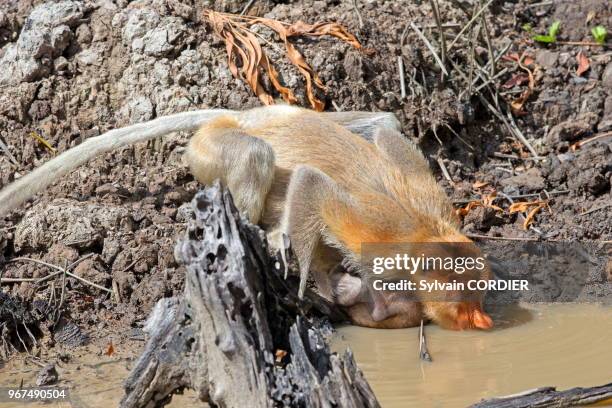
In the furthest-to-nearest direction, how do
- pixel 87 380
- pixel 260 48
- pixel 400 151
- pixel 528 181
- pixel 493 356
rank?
pixel 260 48, pixel 528 181, pixel 400 151, pixel 493 356, pixel 87 380

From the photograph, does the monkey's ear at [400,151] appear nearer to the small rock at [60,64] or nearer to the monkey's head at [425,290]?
the monkey's head at [425,290]

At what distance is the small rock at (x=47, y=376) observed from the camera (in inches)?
289

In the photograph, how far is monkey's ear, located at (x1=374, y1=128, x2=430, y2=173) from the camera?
872 cm

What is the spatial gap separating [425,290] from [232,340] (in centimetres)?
297

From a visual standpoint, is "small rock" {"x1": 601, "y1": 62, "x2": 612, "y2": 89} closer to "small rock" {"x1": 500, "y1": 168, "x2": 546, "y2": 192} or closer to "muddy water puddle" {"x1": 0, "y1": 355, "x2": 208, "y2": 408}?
"small rock" {"x1": 500, "y1": 168, "x2": 546, "y2": 192}

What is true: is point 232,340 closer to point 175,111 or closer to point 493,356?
point 493,356

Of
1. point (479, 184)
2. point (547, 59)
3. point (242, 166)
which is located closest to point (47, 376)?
point (242, 166)

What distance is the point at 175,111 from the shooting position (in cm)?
995

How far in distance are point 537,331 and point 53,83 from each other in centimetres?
520

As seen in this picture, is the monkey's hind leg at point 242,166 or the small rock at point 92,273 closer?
the monkey's hind leg at point 242,166

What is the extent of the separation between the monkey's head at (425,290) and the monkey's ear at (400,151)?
3.08 feet

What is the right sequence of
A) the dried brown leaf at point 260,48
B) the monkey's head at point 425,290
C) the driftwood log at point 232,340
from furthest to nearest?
the dried brown leaf at point 260,48, the monkey's head at point 425,290, the driftwood log at point 232,340

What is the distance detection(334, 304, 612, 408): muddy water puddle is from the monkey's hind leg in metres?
1.30

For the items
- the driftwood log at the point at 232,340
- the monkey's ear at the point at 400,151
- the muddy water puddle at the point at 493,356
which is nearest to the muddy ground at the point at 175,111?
the muddy water puddle at the point at 493,356
